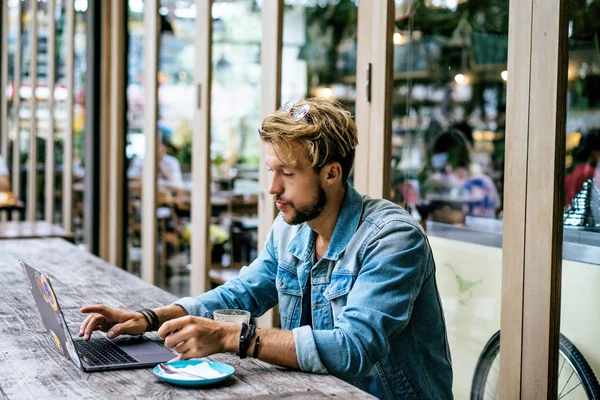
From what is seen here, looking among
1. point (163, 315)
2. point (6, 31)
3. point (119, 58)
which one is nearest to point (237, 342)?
point (163, 315)

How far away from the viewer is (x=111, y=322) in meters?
1.91

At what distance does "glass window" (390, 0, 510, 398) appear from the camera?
2.73m

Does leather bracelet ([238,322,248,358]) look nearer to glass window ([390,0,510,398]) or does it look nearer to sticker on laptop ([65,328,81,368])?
sticker on laptop ([65,328,81,368])

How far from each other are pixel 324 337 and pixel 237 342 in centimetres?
18

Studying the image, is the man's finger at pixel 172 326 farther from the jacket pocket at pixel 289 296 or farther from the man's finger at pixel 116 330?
the jacket pocket at pixel 289 296

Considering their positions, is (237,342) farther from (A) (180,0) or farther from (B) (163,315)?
(A) (180,0)

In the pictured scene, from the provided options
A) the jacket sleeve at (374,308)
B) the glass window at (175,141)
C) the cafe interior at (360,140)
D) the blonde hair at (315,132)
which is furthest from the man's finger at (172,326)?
the glass window at (175,141)

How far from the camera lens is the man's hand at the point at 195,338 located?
5.32ft

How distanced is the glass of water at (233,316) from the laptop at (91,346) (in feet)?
0.46

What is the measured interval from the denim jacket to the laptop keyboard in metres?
0.26

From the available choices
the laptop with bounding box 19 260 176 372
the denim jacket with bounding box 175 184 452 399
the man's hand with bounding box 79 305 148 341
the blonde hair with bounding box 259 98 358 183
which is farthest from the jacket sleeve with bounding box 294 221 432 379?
the man's hand with bounding box 79 305 148 341

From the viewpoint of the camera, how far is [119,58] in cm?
555

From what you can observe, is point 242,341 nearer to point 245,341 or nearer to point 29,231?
point 245,341

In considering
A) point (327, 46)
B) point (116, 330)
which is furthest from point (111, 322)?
point (327, 46)
